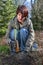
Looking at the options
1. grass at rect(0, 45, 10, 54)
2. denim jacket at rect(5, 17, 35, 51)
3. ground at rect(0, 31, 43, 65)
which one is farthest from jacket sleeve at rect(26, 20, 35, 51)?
grass at rect(0, 45, 10, 54)

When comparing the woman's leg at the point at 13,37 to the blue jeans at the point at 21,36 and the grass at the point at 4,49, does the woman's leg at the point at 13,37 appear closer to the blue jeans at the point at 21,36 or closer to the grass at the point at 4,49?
the blue jeans at the point at 21,36

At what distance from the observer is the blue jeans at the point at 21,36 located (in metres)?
4.04

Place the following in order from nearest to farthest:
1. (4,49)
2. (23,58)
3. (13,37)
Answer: (23,58), (13,37), (4,49)

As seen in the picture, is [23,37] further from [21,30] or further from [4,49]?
[4,49]

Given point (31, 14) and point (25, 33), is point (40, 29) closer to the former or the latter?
point (31, 14)

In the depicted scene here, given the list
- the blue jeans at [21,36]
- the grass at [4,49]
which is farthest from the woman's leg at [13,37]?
the grass at [4,49]

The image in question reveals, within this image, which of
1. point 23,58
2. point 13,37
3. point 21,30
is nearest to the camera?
point 23,58

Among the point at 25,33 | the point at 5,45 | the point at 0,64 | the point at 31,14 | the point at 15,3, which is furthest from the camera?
the point at 31,14

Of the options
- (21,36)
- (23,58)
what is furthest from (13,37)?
(23,58)

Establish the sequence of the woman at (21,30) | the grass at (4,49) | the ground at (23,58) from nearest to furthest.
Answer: the ground at (23,58)
the woman at (21,30)
the grass at (4,49)

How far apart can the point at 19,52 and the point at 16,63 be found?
345 mm

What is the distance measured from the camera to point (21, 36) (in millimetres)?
4078

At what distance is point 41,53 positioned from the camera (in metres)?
4.06

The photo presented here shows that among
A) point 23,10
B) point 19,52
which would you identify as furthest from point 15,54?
point 23,10
